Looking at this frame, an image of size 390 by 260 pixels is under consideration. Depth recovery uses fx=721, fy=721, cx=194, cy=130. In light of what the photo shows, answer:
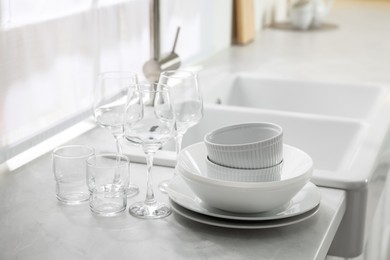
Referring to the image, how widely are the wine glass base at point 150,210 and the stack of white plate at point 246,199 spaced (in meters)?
0.02

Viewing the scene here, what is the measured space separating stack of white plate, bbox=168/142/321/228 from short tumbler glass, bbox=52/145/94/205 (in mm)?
158

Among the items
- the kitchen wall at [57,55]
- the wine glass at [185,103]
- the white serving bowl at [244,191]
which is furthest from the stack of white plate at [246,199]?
the kitchen wall at [57,55]

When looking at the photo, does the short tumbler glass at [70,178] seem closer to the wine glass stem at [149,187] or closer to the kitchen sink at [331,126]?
the wine glass stem at [149,187]

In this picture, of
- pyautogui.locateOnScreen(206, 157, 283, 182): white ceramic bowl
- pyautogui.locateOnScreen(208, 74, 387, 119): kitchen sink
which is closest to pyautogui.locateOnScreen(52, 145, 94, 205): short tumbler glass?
pyautogui.locateOnScreen(206, 157, 283, 182): white ceramic bowl

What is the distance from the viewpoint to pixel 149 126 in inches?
47.6

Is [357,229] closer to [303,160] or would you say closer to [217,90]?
[303,160]

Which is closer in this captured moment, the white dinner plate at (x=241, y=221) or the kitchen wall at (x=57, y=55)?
the white dinner plate at (x=241, y=221)

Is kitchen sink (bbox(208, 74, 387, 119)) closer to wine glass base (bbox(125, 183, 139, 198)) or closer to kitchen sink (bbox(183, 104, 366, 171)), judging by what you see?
kitchen sink (bbox(183, 104, 366, 171))

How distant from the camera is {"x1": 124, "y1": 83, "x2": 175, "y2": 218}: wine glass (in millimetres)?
1168

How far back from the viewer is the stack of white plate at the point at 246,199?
3.71 ft

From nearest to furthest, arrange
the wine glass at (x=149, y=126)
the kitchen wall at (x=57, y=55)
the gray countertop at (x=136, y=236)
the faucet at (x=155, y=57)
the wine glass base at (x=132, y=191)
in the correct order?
the gray countertop at (x=136, y=236) < the wine glass at (x=149, y=126) < the wine glass base at (x=132, y=191) < the kitchen wall at (x=57, y=55) < the faucet at (x=155, y=57)

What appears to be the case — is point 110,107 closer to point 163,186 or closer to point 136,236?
point 163,186

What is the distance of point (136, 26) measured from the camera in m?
2.02

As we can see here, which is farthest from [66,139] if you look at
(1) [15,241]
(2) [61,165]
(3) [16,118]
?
(1) [15,241]
